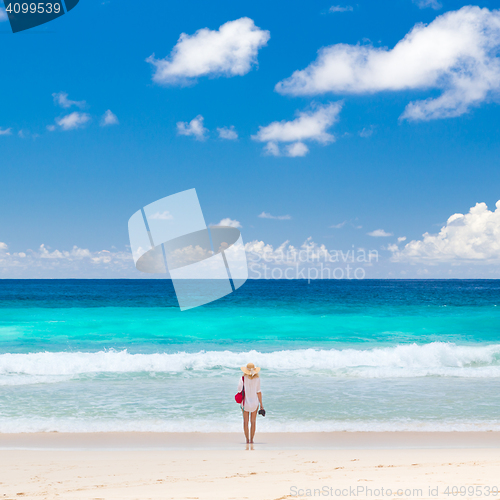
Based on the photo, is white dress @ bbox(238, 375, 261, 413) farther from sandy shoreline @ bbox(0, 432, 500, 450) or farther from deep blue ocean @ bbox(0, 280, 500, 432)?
deep blue ocean @ bbox(0, 280, 500, 432)

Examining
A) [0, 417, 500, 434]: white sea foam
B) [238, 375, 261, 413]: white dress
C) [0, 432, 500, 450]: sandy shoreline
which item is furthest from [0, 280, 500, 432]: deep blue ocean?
[238, 375, 261, 413]: white dress

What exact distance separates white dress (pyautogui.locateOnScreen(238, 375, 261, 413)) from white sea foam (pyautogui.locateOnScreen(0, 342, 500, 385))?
618 centimetres

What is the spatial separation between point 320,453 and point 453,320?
84.6ft

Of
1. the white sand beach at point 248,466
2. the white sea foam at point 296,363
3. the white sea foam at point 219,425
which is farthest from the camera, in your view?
the white sea foam at point 296,363

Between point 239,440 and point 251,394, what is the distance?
1.07m

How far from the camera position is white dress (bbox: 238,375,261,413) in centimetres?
764

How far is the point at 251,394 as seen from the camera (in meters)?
7.68

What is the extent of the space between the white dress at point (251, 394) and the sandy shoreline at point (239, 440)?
0.69 m

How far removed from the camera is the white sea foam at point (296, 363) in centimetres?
1347

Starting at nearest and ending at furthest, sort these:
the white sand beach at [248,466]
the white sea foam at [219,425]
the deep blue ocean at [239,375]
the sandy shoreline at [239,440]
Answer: the white sand beach at [248,466], the sandy shoreline at [239,440], the white sea foam at [219,425], the deep blue ocean at [239,375]

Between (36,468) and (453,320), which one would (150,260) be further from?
(453,320)

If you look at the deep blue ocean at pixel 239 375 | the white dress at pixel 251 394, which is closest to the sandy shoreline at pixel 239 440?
the deep blue ocean at pixel 239 375

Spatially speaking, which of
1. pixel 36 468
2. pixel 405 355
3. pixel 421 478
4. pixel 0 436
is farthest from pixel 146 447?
pixel 405 355

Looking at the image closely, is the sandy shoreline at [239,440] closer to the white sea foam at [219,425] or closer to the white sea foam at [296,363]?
the white sea foam at [219,425]
